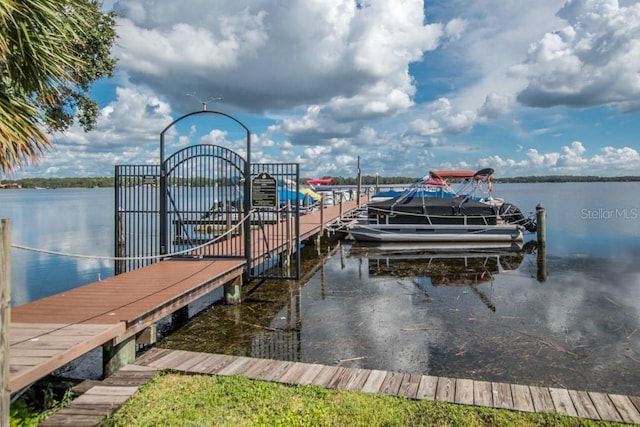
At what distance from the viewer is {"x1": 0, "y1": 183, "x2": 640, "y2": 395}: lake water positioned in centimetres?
564

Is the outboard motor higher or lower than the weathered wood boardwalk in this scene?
higher

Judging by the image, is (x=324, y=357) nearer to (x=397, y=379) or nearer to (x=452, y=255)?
(x=397, y=379)

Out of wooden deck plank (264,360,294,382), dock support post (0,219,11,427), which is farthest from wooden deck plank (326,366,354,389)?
dock support post (0,219,11,427)

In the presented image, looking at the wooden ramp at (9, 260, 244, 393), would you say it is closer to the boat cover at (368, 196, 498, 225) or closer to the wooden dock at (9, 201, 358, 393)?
the wooden dock at (9, 201, 358, 393)

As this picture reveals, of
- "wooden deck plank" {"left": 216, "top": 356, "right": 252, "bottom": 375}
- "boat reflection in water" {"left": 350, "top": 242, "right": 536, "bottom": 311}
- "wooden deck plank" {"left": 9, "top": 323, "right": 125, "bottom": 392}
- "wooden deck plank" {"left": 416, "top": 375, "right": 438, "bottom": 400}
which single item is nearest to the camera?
"wooden deck plank" {"left": 9, "top": 323, "right": 125, "bottom": 392}

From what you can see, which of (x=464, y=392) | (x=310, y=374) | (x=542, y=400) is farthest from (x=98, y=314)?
(x=542, y=400)

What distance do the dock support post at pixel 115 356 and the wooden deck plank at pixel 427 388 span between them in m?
3.23

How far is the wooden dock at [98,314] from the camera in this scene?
142 inches

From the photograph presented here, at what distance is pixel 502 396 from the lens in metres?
3.92

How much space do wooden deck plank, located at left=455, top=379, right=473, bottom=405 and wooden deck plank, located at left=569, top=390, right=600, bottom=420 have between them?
0.87 meters

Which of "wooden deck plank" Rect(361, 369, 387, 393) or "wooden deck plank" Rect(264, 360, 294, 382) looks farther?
"wooden deck plank" Rect(264, 360, 294, 382)

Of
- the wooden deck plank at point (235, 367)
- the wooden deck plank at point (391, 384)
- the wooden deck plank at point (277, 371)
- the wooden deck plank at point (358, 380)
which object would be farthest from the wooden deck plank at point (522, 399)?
the wooden deck plank at point (235, 367)

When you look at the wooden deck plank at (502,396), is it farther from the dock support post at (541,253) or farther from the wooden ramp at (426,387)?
the dock support post at (541,253)

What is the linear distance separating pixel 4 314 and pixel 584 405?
15.2 ft
